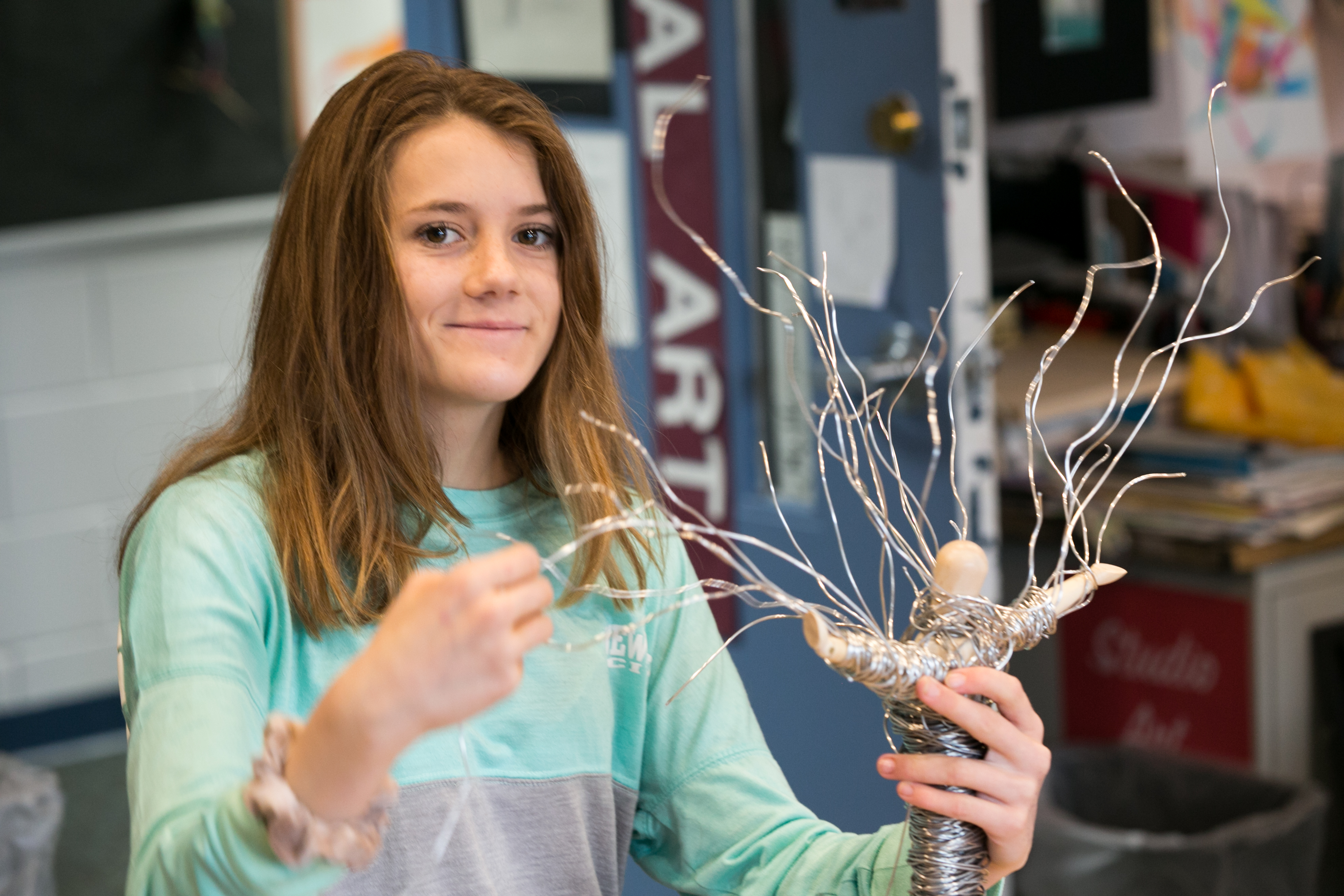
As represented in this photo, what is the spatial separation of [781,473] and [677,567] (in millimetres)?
1028

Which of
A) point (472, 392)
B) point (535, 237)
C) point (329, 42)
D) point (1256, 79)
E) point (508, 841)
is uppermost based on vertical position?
point (329, 42)

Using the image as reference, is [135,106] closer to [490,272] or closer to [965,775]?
[490,272]

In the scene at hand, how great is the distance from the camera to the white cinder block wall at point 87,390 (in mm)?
3193

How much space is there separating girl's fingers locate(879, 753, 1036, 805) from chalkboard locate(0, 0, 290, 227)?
9.20 ft

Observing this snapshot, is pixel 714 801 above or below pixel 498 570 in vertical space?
below

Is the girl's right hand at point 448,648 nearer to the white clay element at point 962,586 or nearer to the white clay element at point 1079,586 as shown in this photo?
the white clay element at point 962,586

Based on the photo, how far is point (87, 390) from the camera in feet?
10.8

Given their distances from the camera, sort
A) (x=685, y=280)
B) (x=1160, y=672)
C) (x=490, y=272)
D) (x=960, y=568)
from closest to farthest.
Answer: (x=960, y=568) < (x=490, y=272) < (x=685, y=280) < (x=1160, y=672)

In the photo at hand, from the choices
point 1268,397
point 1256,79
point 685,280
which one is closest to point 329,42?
point 685,280

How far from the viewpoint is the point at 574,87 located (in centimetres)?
244

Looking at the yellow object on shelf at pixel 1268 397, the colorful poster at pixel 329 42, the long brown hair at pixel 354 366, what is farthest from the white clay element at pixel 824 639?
the colorful poster at pixel 329 42

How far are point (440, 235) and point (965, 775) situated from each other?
0.54 metres

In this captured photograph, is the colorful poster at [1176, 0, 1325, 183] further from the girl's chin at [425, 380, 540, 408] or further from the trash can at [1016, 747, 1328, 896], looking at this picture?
the girl's chin at [425, 380, 540, 408]

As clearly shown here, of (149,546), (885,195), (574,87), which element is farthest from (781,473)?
(149,546)
